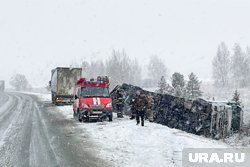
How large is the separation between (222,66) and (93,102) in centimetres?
9429

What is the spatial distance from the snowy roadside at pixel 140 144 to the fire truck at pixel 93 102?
2.58 meters

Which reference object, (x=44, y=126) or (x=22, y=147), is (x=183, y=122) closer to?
(x=44, y=126)

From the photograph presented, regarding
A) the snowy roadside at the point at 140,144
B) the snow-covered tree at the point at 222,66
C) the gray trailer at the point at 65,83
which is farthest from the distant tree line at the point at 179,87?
the snow-covered tree at the point at 222,66

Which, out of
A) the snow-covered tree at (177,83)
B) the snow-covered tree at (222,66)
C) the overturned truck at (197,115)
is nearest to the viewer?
the overturned truck at (197,115)

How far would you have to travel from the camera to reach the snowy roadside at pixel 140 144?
36.2 ft

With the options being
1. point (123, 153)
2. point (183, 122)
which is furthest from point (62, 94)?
point (123, 153)

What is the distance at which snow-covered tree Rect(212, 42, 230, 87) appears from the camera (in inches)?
4263

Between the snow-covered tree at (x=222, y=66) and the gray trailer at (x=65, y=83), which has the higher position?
the snow-covered tree at (x=222, y=66)

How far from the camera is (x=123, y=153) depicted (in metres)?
12.2

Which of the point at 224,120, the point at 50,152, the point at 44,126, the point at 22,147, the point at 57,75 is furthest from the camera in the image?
the point at 57,75

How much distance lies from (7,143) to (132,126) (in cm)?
589

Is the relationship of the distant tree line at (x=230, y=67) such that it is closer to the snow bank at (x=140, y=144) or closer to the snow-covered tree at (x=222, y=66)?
the snow-covered tree at (x=222, y=66)

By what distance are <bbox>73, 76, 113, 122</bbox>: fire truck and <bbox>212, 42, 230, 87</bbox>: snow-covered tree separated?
3485 inches

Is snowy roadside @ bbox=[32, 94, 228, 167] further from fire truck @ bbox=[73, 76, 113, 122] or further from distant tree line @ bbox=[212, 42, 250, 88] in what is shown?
distant tree line @ bbox=[212, 42, 250, 88]
